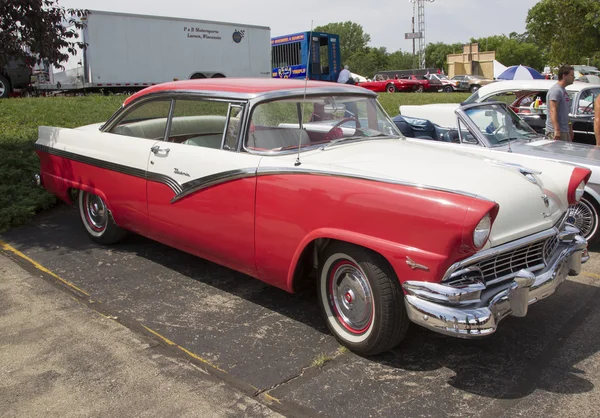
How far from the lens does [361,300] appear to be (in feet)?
11.1

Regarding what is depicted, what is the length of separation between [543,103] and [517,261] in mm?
7123

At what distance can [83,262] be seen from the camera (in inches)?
203

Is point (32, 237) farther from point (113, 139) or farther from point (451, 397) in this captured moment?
point (451, 397)

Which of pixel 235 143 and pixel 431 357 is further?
pixel 235 143

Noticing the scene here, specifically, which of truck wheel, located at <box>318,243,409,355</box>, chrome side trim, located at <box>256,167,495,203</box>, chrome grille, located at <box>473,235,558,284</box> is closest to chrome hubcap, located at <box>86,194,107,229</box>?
chrome side trim, located at <box>256,167,495,203</box>

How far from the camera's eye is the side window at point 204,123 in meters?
4.13

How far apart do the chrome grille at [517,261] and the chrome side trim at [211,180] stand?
1626mm

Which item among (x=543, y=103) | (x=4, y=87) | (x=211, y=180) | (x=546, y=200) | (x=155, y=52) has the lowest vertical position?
(x=546, y=200)

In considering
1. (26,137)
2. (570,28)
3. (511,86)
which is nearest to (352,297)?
(511,86)

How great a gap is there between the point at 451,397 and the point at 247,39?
19.3m

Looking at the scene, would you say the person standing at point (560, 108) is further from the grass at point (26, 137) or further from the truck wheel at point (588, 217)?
the grass at point (26, 137)

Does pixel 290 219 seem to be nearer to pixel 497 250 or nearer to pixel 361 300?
pixel 361 300

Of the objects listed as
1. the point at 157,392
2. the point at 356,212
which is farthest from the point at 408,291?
the point at 157,392

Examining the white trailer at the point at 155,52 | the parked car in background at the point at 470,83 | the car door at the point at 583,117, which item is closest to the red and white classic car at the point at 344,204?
the car door at the point at 583,117
